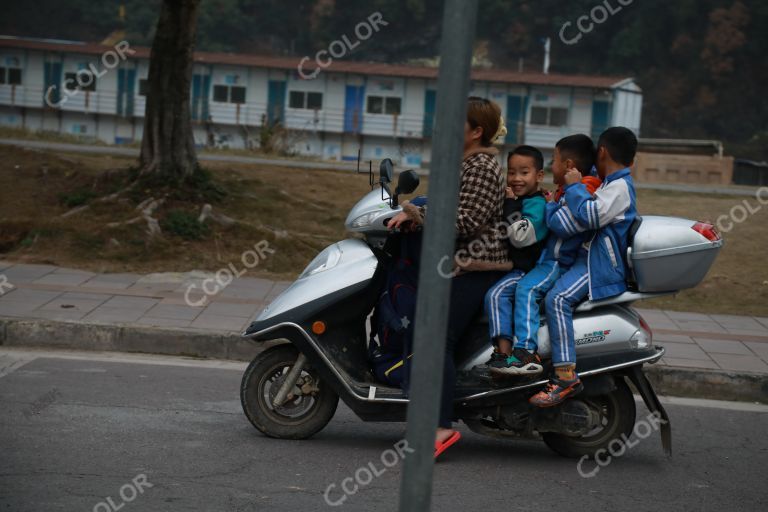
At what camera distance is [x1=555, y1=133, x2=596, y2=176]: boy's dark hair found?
5.04m

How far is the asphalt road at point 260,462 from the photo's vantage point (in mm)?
4430

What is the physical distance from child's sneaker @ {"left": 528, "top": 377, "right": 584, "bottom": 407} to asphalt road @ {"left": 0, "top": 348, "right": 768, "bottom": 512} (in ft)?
1.27

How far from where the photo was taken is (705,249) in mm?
4758

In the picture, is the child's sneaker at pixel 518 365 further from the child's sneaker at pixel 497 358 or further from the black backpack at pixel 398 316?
the black backpack at pixel 398 316

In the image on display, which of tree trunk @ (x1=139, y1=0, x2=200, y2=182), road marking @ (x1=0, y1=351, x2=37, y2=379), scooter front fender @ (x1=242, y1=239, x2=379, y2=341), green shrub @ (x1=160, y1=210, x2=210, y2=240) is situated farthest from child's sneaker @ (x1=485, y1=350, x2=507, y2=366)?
tree trunk @ (x1=139, y1=0, x2=200, y2=182)

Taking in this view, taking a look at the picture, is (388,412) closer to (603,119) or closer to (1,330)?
(1,330)

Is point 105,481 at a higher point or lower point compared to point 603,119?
lower

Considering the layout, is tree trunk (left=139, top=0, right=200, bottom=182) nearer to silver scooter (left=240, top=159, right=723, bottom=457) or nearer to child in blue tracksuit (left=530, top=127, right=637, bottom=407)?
silver scooter (left=240, top=159, right=723, bottom=457)

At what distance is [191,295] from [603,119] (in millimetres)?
39750

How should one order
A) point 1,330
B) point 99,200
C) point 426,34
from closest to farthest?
point 1,330 < point 99,200 < point 426,34

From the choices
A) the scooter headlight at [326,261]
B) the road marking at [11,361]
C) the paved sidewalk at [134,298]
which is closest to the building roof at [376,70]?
the paved sidewalk at [134,298]

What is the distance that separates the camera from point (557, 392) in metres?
4.87

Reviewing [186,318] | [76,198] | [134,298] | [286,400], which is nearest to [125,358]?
[186,318]

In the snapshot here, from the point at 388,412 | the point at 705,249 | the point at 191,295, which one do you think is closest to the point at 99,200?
the point at 191,295
